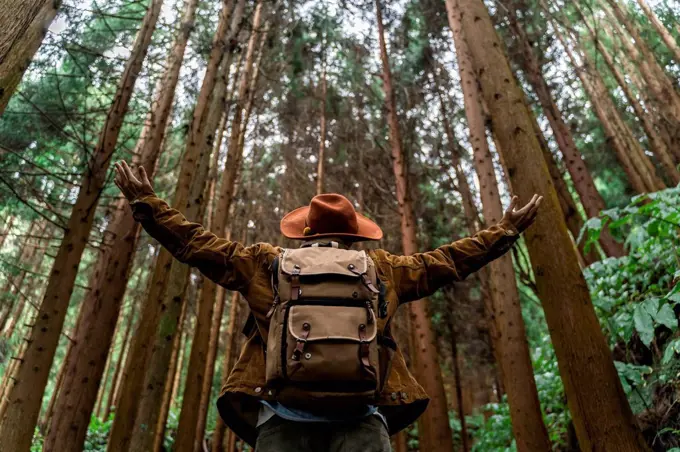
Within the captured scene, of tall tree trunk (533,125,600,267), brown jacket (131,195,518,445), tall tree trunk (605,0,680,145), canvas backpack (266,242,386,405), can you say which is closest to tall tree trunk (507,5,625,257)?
tall tree trunk (533,125,600,267)

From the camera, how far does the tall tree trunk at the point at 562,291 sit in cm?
270

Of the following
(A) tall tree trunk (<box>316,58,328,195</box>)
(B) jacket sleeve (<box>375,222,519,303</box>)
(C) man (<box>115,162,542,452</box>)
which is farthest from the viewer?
(A) tall tree trunk (<box>316,58,328,195</box>)

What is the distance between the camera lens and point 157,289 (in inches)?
223

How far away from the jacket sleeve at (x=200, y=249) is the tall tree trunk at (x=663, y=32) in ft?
46.0

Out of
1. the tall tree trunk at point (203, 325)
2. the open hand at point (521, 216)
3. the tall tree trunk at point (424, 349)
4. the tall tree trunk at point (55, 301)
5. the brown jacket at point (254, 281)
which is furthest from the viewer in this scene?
the tall tree trunk at point (424, 349)

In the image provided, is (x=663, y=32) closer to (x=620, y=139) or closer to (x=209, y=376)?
(x=620, y=139)

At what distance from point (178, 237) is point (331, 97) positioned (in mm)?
14587

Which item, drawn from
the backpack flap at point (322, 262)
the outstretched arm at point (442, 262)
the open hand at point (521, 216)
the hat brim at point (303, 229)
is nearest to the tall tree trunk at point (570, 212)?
the open hand at point (521, 216)

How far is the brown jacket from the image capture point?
2055mm

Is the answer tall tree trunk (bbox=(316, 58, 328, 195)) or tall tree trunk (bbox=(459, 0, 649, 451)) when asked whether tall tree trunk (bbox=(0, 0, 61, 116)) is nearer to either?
tall tree trunk (bbox=(459, 0, 649, 451))

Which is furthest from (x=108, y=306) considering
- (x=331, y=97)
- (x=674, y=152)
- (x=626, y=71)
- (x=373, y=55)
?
(x=626, y=71)

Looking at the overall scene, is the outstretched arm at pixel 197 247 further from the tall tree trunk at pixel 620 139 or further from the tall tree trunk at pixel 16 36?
the tall tree trunk at pixel 620 139

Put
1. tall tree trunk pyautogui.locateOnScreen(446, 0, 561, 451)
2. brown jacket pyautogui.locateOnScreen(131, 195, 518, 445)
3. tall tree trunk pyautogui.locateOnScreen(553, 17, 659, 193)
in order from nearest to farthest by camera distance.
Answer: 1. brown jacket pyautogui.locateOnScreen(131, 195, 518, 445)
2. tall tree trunk pyautogui.locateOnScreen(446, 0, 561, 451)
3. tall tree trunk pyautogui.locateOnScreen(553, 17, 659, 193)

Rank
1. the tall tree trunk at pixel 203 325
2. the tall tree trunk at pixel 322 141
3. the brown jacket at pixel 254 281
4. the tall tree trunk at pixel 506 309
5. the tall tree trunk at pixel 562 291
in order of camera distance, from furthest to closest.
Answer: the tall tree trunk at pixel 322 141 < the tall tree trunk at pixel 203 325 < the tall tree trunk at pixel 506 309 < the tall tree trunk at pixel 562 291 < the brown jacket at pixel 254 281
